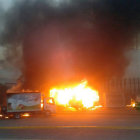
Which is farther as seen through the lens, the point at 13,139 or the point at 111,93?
the point at 111,93

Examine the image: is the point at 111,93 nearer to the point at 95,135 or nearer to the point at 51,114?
the point at 51,114

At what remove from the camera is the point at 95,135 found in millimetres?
10211

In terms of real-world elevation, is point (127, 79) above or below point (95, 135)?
above

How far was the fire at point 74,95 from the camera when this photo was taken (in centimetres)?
3062

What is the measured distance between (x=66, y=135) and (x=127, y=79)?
1519 inches

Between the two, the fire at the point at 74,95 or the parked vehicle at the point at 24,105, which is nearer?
the parked vehicle at the point at 24,105

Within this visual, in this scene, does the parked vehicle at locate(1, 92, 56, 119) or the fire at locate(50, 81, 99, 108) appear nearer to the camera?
the parked vehicle at locate(1, 92, 56, 119)

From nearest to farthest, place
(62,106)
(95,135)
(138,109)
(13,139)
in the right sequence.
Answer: (13,139)
(95,135)
(138,109)
(62,106)

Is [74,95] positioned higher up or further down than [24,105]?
higher up

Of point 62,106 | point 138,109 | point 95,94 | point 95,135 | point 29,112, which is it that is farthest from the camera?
point 95,94

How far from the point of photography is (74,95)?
32156 mm

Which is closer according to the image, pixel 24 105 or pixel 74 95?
pixel 24 105

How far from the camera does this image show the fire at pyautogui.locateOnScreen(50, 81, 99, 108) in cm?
3062

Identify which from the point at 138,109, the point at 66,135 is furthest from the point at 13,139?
the point at 138,109
